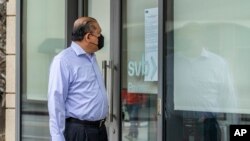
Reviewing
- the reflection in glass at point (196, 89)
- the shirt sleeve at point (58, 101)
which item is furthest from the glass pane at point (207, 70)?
the shirt sleeve at point (58, 101)

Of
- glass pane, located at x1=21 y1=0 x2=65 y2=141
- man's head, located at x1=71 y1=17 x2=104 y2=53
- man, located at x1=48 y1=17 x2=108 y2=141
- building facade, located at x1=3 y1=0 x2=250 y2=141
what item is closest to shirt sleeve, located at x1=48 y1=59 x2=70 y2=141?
man, located at x1=48 y1=17 x2=108 y2=141

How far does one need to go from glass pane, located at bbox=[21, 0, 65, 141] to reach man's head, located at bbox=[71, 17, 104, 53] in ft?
6.12

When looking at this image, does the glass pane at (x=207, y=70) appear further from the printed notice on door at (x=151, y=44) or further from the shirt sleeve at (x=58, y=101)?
the shirt sleeve at (x=58, y=101)

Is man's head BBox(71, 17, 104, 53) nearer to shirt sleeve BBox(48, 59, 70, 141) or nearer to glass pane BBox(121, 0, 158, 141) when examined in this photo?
shirt sleeve BBox(48, 59, 70, 141)

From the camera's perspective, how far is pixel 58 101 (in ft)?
14.0

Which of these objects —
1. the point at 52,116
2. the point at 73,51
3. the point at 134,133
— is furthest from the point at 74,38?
the point at 134,133

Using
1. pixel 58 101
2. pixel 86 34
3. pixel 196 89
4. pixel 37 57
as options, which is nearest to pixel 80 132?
pixel 58 101

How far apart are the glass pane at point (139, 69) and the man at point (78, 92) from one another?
1136mm

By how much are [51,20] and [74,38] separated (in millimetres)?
1948

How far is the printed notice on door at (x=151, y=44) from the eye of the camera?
5.60 m

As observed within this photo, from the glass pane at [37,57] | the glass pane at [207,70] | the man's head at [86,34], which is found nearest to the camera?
the man's head at [86,34]

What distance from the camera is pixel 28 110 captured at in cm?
646

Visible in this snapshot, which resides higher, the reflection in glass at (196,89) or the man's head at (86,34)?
the man's head at (86,34)

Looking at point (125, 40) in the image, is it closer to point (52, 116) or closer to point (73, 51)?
point (73, 51)
